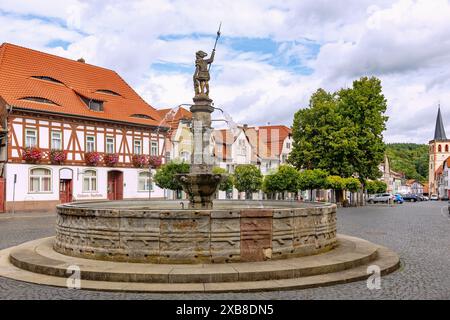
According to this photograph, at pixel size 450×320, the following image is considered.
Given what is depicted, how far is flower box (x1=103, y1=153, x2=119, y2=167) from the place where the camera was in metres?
40.7

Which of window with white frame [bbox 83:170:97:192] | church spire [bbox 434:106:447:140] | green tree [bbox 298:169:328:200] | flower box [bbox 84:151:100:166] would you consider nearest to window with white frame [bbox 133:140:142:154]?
flower box [bbox 84:151:100:166]

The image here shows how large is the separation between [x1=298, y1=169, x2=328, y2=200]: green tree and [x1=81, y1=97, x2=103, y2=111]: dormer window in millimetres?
18933

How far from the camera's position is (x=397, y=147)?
17962 cm

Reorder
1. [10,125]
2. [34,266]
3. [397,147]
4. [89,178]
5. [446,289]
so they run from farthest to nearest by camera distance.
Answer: [397,147] < [89,178] < [10,125] < [34,266] < [446,289]

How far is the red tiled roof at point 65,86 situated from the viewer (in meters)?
36.3

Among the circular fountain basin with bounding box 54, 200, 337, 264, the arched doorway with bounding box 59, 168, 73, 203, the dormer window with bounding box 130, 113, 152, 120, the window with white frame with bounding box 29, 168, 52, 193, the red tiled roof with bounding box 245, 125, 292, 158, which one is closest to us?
the circular fountain basin with bounding box 54, 200, 337, 264

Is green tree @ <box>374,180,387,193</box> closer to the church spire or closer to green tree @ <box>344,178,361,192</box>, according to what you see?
green tree @ <box>344,178,361,192</box>

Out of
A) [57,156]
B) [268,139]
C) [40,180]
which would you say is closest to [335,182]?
[57,156]

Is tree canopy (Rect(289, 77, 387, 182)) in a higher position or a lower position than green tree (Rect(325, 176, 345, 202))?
higher

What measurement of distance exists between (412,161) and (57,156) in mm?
157746

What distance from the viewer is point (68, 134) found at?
3797 cm

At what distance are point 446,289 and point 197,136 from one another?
9397mm
